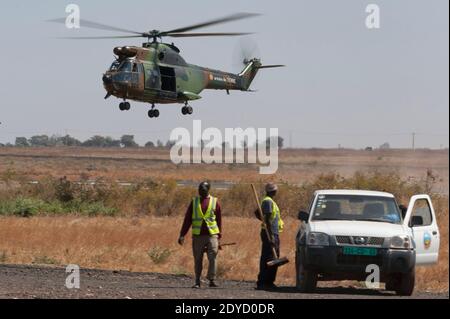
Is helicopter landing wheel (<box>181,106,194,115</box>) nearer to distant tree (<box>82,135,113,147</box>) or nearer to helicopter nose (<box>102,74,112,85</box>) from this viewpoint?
helicopter nose (<box>102,74,112,85</box>)

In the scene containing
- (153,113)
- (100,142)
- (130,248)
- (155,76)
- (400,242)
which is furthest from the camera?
(100,142)

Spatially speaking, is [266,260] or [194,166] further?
[194,166]

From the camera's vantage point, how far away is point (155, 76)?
3675cm

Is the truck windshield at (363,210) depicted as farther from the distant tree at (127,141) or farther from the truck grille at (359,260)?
the distant tree at (127,141)

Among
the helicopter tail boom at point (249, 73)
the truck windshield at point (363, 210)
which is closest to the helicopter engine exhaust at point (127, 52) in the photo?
the helicopter tail boom at point (249, 73)

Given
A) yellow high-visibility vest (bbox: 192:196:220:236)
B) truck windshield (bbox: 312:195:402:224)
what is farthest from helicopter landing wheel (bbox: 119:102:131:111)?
yellow high-visibility vest (bbox: 192:196:220:236)

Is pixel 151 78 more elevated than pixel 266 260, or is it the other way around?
pixel 151 78

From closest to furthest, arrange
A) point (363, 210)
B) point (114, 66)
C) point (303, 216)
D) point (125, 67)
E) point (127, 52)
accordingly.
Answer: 1. point (303, 216)
2. point (363, 210)
3. point (125, 67)
4. point (114, 66)
5. point (127, 52)

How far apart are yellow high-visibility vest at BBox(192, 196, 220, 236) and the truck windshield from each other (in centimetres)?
174

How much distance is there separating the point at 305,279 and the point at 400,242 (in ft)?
5.24

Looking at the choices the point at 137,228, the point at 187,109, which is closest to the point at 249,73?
the point at 187,109

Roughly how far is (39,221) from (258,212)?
1517cm

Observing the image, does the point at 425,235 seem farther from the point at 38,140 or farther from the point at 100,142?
the point at 100,142
